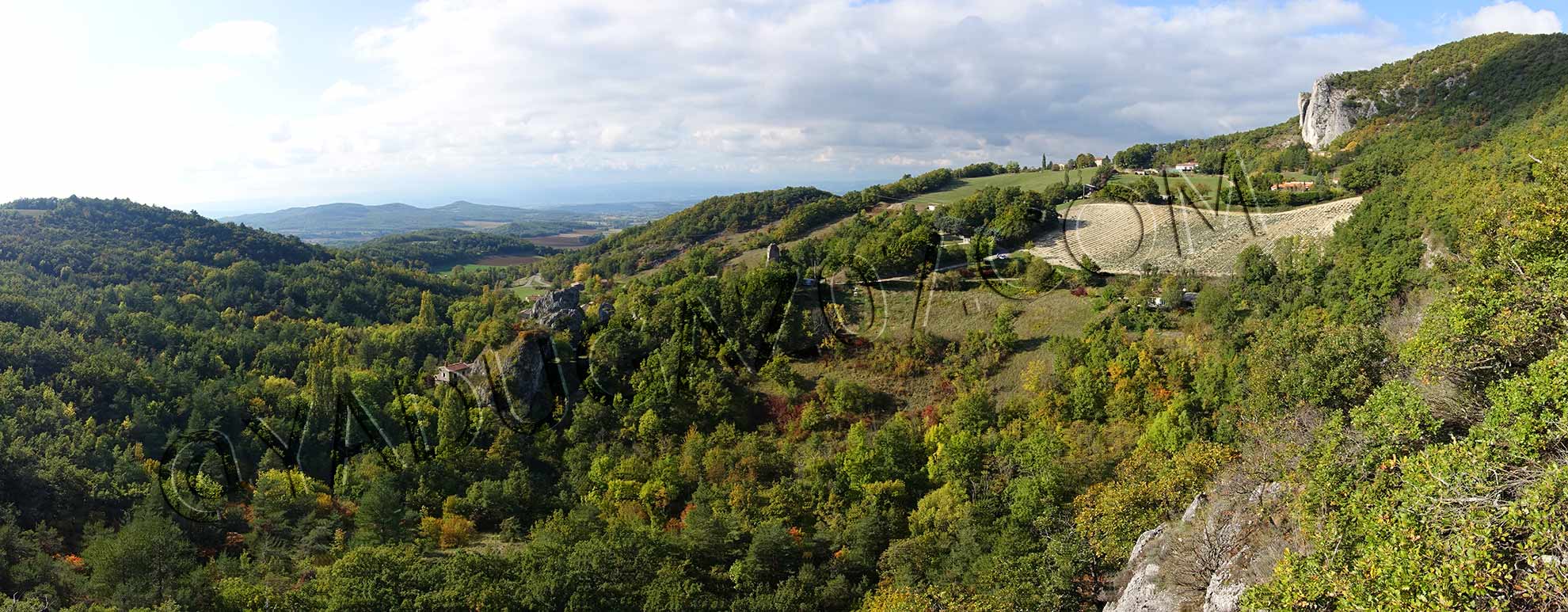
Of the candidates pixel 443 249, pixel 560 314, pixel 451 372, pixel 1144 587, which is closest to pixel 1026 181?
pixel 560 314

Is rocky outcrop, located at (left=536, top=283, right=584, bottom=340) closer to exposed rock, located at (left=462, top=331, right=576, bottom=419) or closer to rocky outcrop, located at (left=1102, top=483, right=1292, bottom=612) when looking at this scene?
exposed rock, located at (left=462, top=331, right=576, bottom=419)

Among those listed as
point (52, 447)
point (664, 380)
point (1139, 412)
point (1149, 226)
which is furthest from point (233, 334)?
point (1149, 226)

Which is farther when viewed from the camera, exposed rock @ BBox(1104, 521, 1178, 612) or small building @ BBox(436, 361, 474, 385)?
small building @ BBox(436, 361, 474, 385)

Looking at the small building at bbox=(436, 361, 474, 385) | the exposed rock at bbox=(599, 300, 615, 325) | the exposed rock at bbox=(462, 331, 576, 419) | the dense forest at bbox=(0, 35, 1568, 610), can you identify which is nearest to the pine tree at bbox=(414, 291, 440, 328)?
the dense forest at bbox=(0, 35, 1568, 610)

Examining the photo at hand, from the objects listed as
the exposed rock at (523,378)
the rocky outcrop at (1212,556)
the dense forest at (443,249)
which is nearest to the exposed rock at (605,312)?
the exposed rock at (523,378)

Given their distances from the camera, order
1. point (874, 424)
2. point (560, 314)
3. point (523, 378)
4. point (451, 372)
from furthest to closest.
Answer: point (560, 314), point (451, 372), point (523, 378), point (874, 424)

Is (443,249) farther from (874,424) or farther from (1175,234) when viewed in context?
(1175,234)
